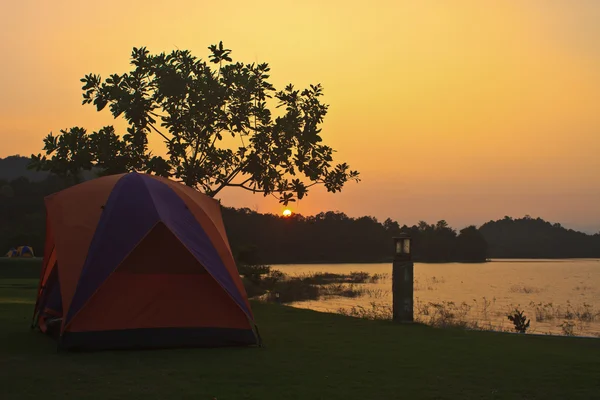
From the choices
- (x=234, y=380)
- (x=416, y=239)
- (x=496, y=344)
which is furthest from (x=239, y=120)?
(x=416, y=239)

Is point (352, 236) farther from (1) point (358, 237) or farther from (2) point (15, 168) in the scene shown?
(2) point (15, 168)

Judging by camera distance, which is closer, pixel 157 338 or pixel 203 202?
pixel 157 338

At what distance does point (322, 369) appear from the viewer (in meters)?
9.23

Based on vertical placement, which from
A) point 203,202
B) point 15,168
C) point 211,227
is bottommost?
point 211,227

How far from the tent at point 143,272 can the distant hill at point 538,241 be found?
137 metres

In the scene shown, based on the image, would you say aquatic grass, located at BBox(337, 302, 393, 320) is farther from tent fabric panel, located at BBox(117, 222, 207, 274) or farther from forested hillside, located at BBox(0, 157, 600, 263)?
forested hillside, located at BBox(0, 157, 600, 263)

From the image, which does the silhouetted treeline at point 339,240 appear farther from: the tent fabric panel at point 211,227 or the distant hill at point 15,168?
the tent fabric panel at point 211,227

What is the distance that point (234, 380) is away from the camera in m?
8.27

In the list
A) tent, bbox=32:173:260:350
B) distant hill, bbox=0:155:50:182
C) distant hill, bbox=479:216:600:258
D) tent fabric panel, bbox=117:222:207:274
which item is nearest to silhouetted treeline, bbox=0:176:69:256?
tent, bbox=32:173:260:350

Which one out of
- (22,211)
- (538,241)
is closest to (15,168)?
(22,211)

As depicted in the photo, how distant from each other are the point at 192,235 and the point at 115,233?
1.22 meters

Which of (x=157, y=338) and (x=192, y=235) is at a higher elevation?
(x=192, y=235)

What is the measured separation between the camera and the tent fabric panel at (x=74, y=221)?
34.8 feet

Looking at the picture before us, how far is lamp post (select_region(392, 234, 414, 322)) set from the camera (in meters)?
15.3
